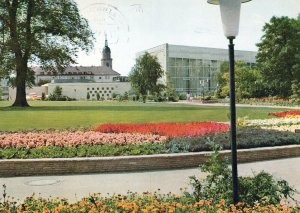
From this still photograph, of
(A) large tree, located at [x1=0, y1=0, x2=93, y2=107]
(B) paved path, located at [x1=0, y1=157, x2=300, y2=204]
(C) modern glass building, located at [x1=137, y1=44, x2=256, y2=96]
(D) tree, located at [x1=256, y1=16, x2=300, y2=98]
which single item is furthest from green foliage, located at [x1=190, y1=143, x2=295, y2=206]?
(C) modern glass building, located at [x1=137, y1=44, x2=256, y2=96]

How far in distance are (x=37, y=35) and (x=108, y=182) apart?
3715cm

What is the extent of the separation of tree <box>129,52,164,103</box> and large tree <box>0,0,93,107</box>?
4351cm

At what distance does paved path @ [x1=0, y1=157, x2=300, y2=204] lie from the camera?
855 cm

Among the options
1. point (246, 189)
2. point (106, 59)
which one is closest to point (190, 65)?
point (106, 59)

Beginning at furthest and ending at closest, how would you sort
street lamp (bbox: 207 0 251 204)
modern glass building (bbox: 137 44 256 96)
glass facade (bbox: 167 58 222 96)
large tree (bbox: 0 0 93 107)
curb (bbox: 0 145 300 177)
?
glass facade (bbox: 167 58 222 96), modern glass building (bbox: 137 44 256 96), large tree (bbox: 0 0 93 107), curb (bbox: 0 145 300 177), street lamp (bbox: 207 0 251 204)

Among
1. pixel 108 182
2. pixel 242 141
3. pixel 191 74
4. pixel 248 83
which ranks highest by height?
pixel 191 74

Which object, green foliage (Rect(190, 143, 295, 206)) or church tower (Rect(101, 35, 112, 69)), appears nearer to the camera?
green foliage (Rect(190, 143, 295, 206))

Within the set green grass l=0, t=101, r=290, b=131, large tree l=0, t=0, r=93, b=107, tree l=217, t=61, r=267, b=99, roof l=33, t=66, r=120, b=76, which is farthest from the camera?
roof l=33, t=66, r=120, b=76

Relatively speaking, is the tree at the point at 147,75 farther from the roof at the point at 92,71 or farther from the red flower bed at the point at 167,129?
the red flower bed at the point at 167,129

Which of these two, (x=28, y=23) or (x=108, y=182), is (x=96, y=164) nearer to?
(x=108, y=182)

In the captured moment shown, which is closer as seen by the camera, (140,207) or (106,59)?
(140,207)

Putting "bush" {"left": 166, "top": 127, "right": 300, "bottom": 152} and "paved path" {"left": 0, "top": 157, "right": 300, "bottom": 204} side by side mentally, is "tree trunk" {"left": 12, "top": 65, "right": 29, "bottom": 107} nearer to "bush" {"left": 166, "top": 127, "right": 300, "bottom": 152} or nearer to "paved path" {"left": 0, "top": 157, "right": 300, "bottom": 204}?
"bush" {"left": 166, "top": 127, "right": 300, "bottom": 152}

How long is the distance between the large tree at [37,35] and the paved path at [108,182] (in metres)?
30.4

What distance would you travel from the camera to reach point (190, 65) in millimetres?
113500
